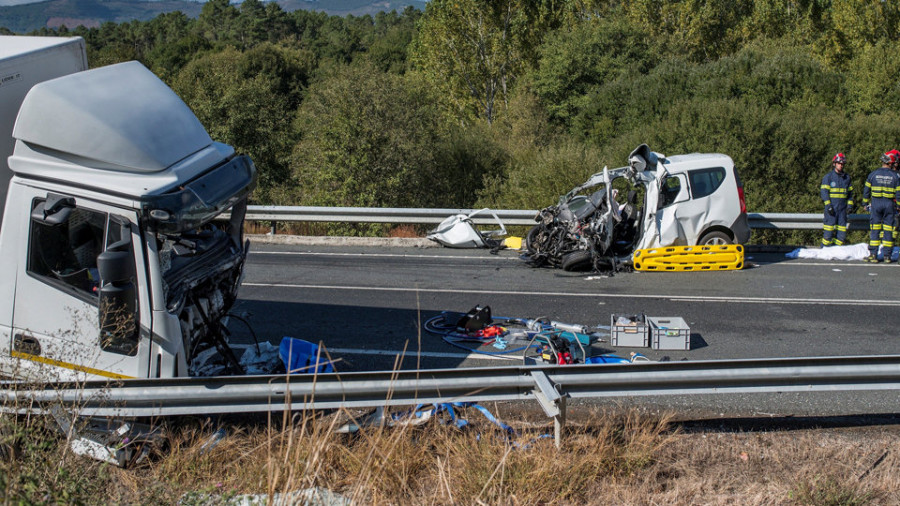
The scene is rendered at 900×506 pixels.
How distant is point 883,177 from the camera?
1295 centimetres

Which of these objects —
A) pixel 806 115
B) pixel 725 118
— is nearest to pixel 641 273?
pixel 725 118

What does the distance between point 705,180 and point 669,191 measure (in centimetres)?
64

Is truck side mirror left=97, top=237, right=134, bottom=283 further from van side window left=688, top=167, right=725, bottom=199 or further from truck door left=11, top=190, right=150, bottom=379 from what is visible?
van side window left=688, top=167, right=725, bottom=199

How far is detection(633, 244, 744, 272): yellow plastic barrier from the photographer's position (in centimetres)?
1183

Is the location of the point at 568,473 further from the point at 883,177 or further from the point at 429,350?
the point at 883,177

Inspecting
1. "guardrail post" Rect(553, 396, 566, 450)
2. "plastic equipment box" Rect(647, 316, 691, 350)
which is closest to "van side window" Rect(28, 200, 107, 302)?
"guardrail post" Rect(553, 396, 566, 450)

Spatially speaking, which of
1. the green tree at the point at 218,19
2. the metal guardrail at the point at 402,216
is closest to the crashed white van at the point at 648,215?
the metal guardrail at the point at 402,216

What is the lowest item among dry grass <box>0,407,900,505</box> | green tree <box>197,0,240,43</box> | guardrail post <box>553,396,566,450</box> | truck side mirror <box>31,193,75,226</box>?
dry grass <box>0,407,900,505</box>

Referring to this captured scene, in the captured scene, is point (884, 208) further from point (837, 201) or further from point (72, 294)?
point (72, 294)

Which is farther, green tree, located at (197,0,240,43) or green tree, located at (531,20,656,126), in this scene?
green tree, located at (197,0,240,43)

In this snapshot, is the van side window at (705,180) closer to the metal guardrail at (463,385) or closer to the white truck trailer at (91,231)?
the metal guardrail at (463,385)

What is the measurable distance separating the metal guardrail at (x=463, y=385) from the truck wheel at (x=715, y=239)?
6.77 meters

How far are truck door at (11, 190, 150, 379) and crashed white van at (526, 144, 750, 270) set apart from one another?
25.6 feet

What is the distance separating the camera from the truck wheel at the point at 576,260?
11.7 metres
